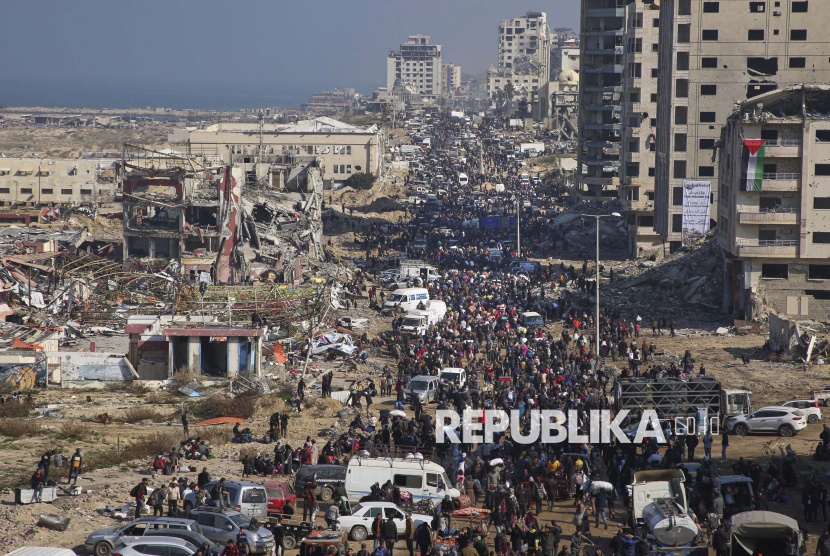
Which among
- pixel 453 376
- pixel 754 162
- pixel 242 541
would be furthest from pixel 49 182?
pixel 242 541

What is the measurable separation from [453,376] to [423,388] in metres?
1.65

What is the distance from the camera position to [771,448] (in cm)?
2734

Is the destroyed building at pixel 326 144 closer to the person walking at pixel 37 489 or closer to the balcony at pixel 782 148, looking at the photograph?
the balcony at pixel 782 148

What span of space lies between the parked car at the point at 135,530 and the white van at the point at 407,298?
97.0 feet

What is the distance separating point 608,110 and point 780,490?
6709 cm

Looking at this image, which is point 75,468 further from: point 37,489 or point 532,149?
point 532,149

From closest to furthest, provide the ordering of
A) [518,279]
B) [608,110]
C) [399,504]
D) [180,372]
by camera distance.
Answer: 1. [399,504]
2. [180,372]
3. [518,279]
4. [608,110]

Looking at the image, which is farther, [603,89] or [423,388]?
[603,89]

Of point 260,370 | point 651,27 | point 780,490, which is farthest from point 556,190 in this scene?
point 780,490

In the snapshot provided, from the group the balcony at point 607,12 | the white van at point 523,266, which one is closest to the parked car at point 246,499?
the white van at point 523,266

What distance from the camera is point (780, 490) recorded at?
23.0 meters

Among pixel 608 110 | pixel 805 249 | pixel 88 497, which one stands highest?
pixel 608 110

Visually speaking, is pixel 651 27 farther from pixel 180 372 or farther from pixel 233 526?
pixel 233 526

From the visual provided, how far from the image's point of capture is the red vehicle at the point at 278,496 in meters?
21.9
